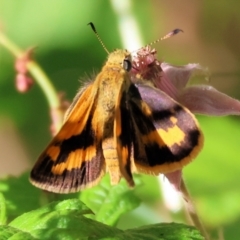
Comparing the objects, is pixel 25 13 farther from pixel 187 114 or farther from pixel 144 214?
pixel 187 114

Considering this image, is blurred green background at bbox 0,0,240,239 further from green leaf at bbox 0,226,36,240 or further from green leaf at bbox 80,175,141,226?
green leaf at bbox 0,226,36,240

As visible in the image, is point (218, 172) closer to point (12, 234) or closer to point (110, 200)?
point (110, 200)

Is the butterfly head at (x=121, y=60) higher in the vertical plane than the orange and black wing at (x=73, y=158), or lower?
higher

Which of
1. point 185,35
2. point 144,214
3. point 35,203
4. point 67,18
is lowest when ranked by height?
point 144,214

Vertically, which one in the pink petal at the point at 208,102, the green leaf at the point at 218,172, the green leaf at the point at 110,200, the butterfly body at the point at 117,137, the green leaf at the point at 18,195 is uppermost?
the butterfly body at the point at 117,137

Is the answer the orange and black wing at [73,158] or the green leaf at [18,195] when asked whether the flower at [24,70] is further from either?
the orange and black wing at [73,158]

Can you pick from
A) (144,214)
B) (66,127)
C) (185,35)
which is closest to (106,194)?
(66,127)

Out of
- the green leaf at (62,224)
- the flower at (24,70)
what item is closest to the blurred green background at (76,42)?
the flower at (24,70)
